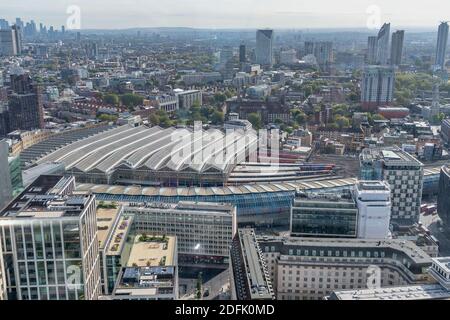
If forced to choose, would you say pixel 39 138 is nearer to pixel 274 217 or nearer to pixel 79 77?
pixel 274 217

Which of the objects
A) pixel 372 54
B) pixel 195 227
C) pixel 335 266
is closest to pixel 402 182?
pixel 335 266

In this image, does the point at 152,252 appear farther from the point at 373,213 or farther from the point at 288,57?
the point at 288,57

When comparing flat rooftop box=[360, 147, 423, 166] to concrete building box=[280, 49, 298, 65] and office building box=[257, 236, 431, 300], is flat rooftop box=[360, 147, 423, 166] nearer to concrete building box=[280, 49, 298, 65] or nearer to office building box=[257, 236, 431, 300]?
office building box=[257, 236, 431, 300]

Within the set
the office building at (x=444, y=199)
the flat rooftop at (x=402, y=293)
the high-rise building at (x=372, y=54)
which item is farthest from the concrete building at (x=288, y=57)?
the flat rooftop at (x=402, y=293)

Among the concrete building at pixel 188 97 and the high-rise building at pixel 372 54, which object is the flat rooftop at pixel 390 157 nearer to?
the high-rise building at pixel 372 54

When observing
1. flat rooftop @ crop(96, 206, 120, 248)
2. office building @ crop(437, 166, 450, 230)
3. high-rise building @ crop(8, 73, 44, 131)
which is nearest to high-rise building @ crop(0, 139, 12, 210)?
flat rooftop @ crop(96, 206, 120, 248)
